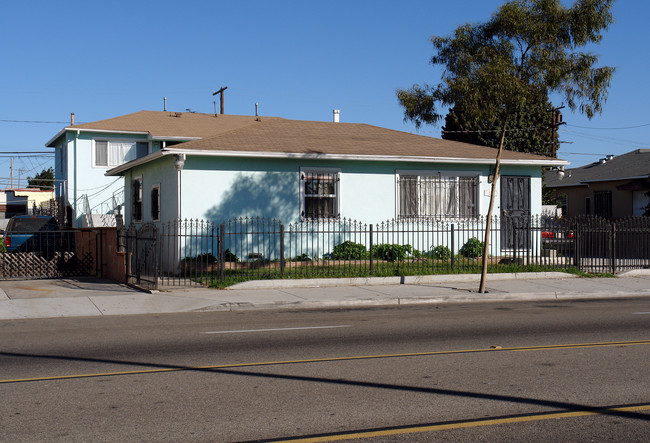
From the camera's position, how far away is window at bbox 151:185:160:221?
858 inches

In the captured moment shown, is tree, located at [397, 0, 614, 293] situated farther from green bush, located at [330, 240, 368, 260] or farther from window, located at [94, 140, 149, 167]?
window, located at [94, 140, 149, 167]

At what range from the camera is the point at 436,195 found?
22.8 m

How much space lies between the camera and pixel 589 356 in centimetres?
870

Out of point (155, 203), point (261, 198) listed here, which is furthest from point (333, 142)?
point (155, 203)

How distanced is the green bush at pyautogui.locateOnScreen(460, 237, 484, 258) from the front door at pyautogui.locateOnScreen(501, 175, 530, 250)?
4.65ft

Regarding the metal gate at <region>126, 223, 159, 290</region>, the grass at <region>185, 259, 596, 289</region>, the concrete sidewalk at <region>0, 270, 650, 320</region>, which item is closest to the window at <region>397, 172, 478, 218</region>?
the grass at <region>185, 259, 596, 289</region>

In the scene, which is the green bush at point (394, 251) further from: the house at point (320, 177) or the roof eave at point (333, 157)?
the roof eave at point (333, 157)

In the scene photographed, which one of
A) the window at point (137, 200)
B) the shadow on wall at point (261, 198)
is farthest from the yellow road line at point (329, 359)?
the window at point (137, 200)

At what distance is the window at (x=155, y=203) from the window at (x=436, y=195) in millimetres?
7609

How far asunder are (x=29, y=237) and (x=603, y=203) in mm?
29471

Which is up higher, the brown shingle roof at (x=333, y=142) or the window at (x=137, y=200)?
the brown shingle roof at (x=333, y=142)

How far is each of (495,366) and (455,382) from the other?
1.05 metres

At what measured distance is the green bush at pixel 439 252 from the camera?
2145 cm

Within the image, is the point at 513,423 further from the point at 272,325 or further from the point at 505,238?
the point at 505,238
